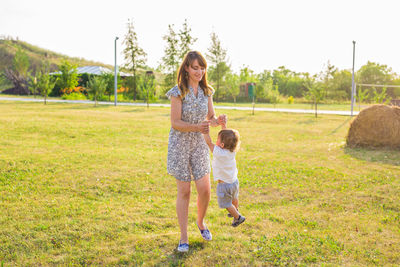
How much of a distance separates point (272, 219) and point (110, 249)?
2.25 m

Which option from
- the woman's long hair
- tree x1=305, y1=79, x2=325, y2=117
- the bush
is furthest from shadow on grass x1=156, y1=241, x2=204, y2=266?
the bush

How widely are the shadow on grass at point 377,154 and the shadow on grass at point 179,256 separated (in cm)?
632

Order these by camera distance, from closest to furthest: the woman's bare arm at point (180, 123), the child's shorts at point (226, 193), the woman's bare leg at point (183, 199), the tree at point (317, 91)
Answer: the woman's bare arm at point (180, 123), the woman's bare leg at point (183, 199), the child's shorts at point (226, 193), the tree at point (317, 91)

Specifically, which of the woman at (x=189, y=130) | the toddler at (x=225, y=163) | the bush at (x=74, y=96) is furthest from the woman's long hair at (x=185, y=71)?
the bush at (x=74, y=96)

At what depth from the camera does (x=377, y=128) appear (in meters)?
10.2

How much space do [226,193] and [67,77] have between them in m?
37.9

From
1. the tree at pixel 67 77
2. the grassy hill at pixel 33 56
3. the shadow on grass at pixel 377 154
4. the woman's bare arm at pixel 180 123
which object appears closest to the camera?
the woman's bare arm at pixel 180 123

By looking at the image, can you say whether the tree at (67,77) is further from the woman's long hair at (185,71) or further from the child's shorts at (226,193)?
the child's shorts at (226,193)

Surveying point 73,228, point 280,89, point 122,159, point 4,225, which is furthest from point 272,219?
point 280,89

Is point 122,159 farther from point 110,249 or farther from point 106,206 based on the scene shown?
point 110,249

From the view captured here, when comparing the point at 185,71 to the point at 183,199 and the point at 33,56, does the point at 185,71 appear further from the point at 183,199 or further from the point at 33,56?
the point at 33,56

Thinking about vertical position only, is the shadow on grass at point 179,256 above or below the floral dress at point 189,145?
below

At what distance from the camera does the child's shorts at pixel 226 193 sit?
3.88 meters

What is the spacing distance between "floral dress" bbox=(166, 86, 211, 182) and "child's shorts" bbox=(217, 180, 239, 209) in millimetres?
275
